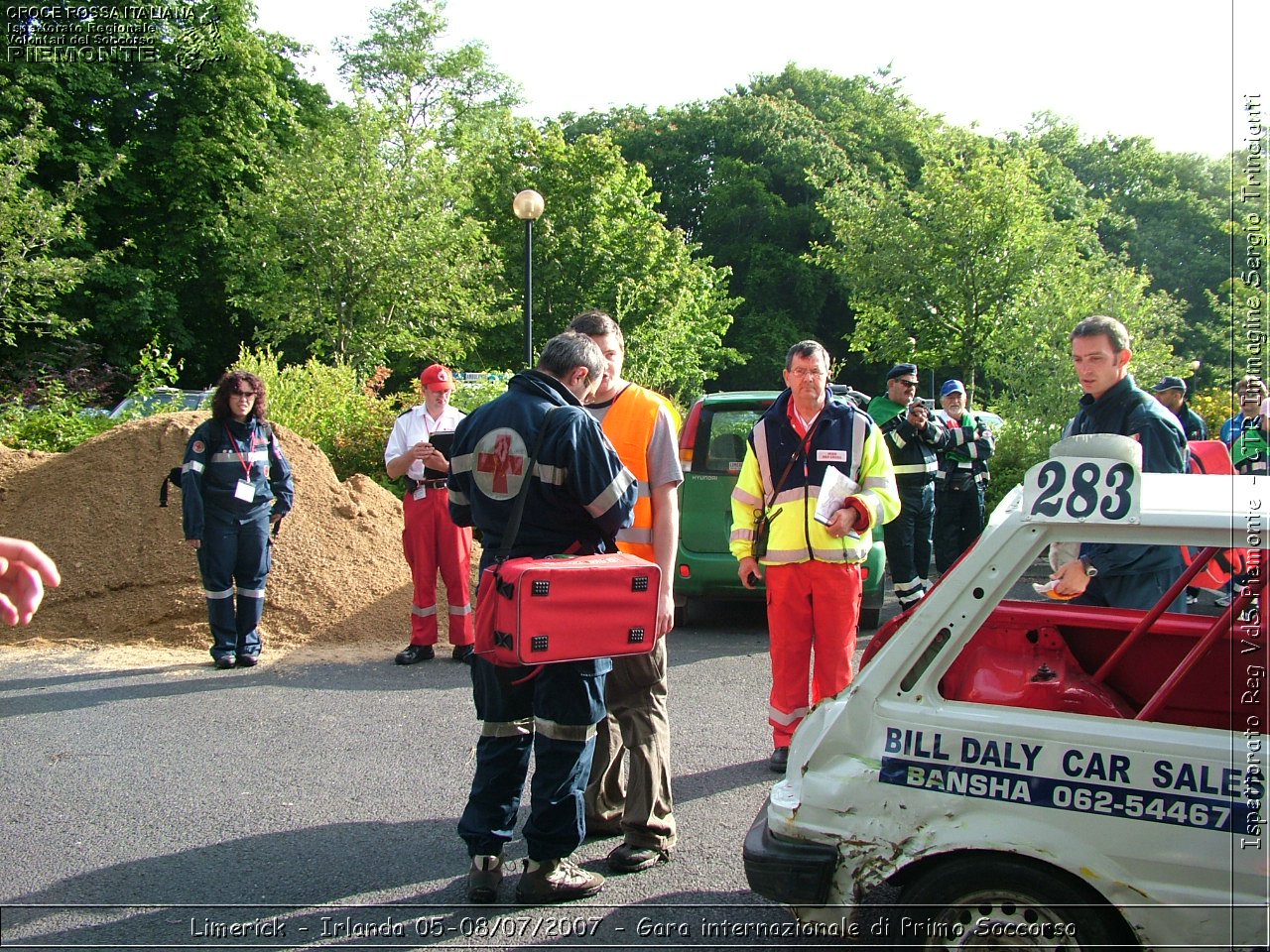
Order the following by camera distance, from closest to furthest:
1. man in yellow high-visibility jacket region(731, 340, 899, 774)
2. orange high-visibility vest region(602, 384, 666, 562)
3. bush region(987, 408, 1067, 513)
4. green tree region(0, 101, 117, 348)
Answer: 1. orange high-visibility vest region(602, 384, 666, 562)
2. man in yellow high-visibility jacket region(731, 340, 899, 774)
3. bush region(987, 408, 1067, 513)
4. green tree region(0, 101, 117, 348)

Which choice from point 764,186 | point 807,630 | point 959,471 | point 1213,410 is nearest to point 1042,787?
point 807,630

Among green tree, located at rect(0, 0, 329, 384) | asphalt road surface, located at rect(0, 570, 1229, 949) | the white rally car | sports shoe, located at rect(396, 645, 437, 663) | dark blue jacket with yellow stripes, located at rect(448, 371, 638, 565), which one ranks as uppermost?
green tree, located at rect(0, 0, 329, 384)

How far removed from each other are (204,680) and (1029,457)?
1053 centimetres

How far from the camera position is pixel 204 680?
23.4 feet

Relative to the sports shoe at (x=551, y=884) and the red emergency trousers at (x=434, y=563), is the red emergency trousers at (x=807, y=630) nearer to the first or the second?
the sports shoe at (x=551, y=884)

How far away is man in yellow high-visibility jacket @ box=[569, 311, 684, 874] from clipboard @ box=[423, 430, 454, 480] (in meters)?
1.52

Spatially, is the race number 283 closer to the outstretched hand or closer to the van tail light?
the outstretched hand

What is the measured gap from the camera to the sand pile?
843 centimetres

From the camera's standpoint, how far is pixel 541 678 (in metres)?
Result: 3.69

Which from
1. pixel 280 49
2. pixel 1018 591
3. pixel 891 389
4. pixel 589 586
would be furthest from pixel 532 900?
pixel 280 49

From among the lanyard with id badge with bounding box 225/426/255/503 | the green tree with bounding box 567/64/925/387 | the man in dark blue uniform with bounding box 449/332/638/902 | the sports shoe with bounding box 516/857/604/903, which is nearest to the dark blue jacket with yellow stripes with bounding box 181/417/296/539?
the lanyard with id badge with bounding box 225/426/255/503

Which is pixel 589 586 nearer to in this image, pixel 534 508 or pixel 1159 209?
pixel 534 508

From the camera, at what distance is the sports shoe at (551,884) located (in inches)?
147

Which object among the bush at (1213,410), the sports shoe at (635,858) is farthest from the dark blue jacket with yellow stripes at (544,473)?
the bush at (1213,410)
